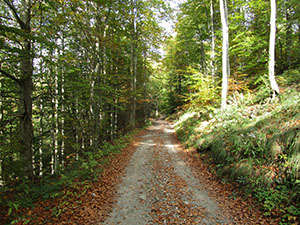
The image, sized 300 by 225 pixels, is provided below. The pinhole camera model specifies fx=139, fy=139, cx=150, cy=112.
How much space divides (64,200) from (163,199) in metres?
2.72

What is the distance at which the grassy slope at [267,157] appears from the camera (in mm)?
3318

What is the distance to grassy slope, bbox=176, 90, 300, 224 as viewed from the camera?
10.9ft

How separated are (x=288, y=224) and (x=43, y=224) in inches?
204

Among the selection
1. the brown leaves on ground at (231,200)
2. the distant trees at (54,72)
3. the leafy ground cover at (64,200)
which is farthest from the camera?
the distant trees at (54,72)

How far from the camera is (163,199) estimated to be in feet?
13.3

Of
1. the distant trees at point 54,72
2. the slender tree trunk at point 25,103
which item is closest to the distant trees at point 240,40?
the distant trees at point 54,72

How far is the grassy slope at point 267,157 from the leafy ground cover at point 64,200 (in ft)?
13.1

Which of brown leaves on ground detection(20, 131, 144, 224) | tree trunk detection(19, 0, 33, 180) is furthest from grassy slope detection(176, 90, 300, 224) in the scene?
tree trunk detection(19, 0, 33, 180)

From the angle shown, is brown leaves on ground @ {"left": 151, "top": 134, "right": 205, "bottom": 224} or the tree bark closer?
brown leaves on ground @ {"left": 151, "top": 134, "right": 205, "bottom": 224}

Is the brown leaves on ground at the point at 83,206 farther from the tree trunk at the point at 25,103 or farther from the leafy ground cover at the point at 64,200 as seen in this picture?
the tree trunk at the point at 25,103

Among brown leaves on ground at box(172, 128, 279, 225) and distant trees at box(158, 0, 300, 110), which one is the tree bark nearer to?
brown leaves on ground at box(172, 128, 279, 225)

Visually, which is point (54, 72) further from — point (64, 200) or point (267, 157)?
point (267, 157)

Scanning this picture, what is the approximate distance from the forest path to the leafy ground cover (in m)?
0.43

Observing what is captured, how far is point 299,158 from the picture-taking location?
344cm
